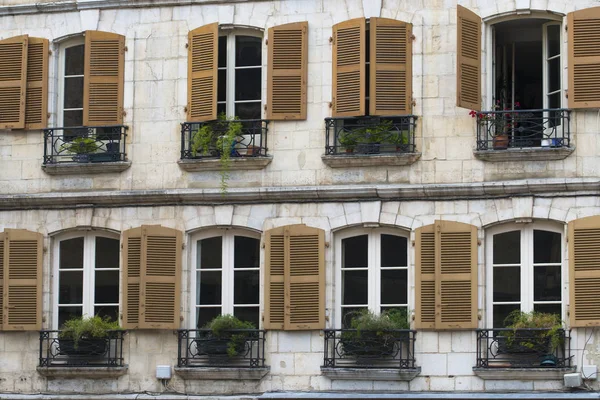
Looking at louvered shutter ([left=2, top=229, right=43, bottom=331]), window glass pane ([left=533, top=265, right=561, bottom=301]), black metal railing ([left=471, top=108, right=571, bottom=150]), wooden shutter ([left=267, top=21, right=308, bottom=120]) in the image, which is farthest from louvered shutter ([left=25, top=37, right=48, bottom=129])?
window glass pane ([left=533, top=265, right=561, bottom=301])

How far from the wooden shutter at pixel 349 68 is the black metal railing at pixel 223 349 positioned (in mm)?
3519

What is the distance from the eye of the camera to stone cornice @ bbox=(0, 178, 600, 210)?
26.9 m

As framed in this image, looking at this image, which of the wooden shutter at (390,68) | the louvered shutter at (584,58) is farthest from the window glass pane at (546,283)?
the wooden shutter at (390,68)

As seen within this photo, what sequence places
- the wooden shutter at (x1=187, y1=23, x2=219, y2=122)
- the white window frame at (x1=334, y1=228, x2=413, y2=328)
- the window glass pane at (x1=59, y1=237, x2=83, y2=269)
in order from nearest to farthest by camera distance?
the white window frame at (x1=334, y1=228, x2=413, y2=328), the wooden shutter at (x1=187, y1=23, x2=219, y2=122), the window glass pane at (x1=59, y1=237, x2=83, y2=269)

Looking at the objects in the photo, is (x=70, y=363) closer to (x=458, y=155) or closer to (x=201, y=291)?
(x=201, y=291)

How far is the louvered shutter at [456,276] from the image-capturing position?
27141mm

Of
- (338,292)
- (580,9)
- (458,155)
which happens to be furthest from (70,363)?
(580,9)

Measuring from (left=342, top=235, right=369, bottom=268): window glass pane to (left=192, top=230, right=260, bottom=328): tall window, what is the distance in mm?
1338

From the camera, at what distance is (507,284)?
27328mm

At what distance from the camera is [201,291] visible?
2873 cm

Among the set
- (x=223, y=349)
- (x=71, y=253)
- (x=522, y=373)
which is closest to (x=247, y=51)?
(x=71, y=253)

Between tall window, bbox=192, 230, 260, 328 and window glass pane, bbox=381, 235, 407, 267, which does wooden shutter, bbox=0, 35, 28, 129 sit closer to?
tall window, bbox=192, 230, 260, 328

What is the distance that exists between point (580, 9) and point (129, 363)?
841 cm

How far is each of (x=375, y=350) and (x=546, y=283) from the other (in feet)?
8.56
